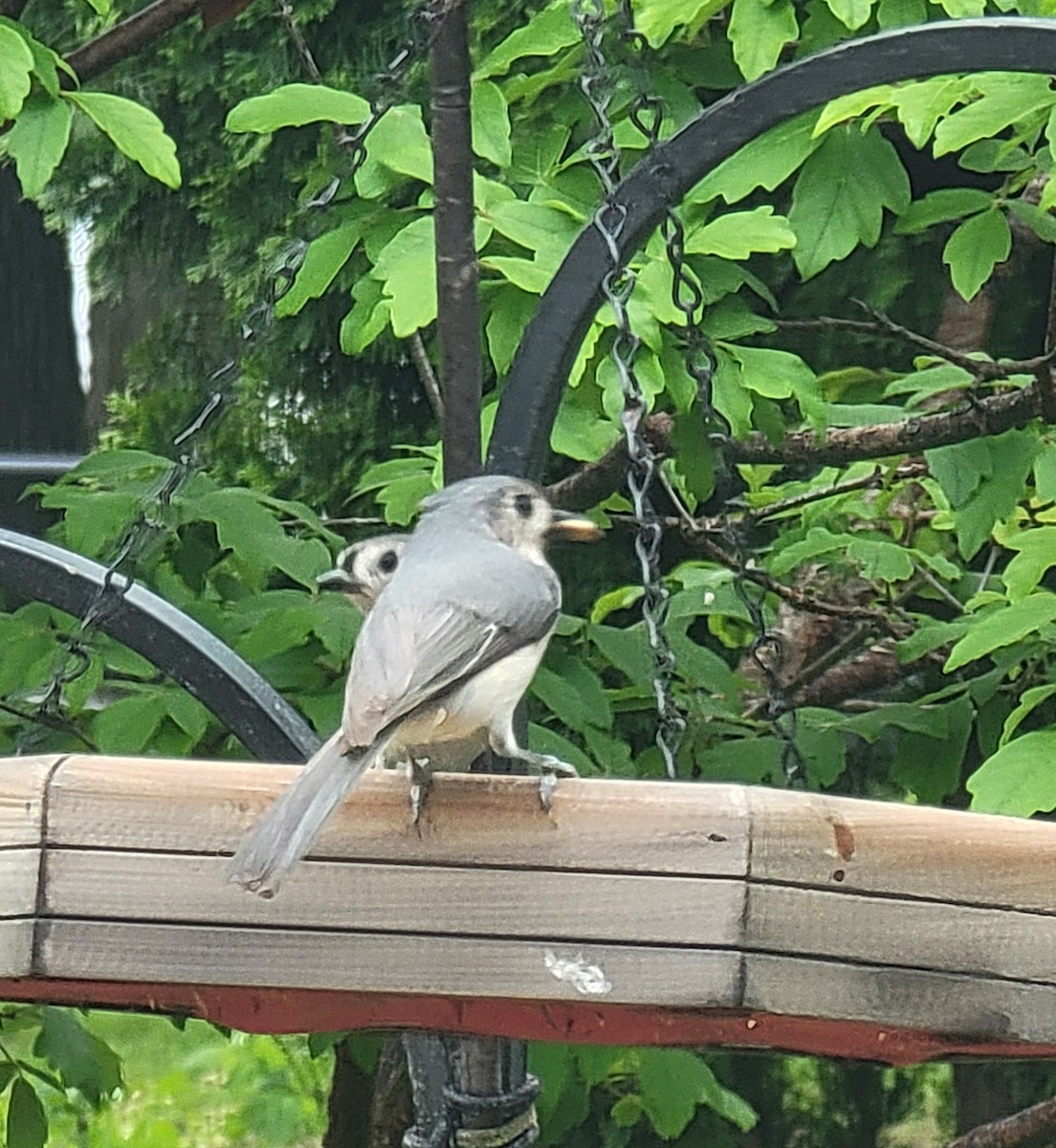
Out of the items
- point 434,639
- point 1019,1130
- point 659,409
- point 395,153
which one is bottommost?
point 1019,1130

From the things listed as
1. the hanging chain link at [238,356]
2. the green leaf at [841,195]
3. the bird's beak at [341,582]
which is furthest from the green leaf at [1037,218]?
the bird's beak at [341,582]

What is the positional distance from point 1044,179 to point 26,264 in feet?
6.73

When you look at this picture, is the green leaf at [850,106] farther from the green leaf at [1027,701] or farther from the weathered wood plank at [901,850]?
the weathered wood plank at [901,850]

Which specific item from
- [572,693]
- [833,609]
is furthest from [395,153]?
[833,609]

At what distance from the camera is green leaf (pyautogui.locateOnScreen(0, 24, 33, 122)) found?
1.34 meters

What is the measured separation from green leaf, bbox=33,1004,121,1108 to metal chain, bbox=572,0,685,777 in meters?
0.81

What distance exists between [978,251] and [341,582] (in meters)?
0.68

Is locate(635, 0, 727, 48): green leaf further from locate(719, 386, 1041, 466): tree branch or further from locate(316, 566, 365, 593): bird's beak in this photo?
locate(316, 566, 365, 593): bird's beak

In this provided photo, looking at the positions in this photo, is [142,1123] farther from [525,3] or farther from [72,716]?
[525,3]

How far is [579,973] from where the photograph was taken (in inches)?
33.3

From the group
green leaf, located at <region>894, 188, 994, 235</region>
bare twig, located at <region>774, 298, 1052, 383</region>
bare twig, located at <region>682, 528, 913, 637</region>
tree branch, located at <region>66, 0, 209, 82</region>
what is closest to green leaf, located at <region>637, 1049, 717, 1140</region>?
bare twig, located at <region>682, 528, 913, 637</region>

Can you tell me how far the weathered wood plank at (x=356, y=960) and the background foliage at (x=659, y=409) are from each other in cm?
41

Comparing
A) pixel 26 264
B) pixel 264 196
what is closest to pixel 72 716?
pixel 264 196

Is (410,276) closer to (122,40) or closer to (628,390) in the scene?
(628,390)
